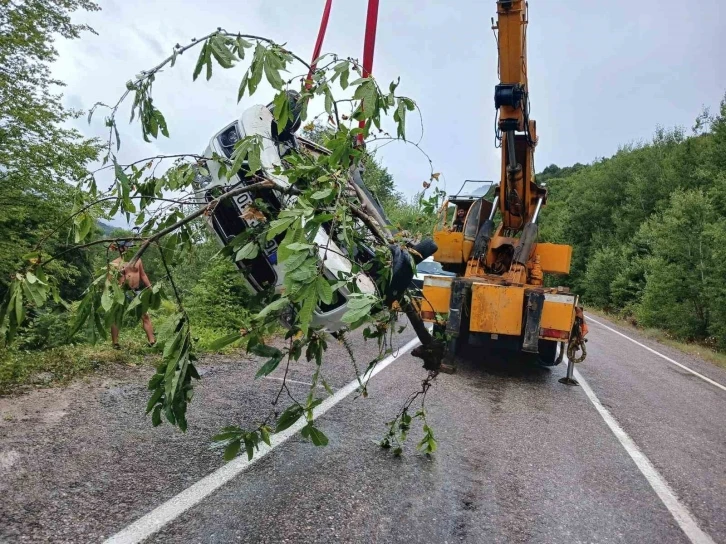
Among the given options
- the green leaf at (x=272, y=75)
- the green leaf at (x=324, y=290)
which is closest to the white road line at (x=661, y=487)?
the green leaf at (x=324, y=290)

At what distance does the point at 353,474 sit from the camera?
3670mm

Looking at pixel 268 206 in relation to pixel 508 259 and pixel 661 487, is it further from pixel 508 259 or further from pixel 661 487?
pixel 508 259

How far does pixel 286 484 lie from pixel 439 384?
3873 mm

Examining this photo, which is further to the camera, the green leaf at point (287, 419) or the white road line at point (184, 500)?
the green leaf at point (287, 419)

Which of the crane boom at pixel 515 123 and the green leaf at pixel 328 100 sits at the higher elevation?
the crane boom at pixel 515 123

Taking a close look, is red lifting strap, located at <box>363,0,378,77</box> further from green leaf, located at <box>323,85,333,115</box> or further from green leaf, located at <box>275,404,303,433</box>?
green leaf, located at <box>275,404,303,433</box>

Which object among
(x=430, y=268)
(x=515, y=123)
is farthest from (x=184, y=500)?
(x=430, y=268)

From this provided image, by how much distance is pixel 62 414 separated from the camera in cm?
407

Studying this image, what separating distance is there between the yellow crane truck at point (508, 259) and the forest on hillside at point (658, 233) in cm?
286

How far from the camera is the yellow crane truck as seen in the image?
731 cm

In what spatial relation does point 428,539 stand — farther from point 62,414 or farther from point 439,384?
point 439,384

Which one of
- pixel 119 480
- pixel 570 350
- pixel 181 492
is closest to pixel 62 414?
pixel 119 480

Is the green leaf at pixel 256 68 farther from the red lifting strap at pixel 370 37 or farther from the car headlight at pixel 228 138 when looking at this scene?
the car headlight at pixel 228 138

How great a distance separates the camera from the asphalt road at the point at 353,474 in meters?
2.86
